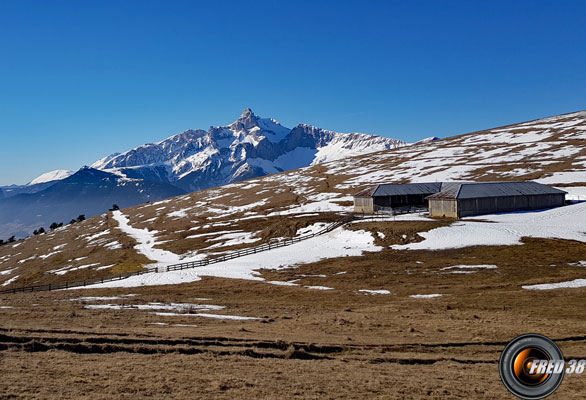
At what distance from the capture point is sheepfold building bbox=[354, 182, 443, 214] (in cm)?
8494

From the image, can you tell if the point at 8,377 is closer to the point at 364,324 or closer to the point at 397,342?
the point at 397,342

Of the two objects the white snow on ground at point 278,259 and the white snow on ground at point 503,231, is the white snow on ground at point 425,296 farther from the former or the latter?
the white snow on ground at point 503,231

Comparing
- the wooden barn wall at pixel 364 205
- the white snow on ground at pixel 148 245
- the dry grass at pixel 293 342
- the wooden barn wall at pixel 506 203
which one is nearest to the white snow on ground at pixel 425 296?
the dry grass at pixel 293 342

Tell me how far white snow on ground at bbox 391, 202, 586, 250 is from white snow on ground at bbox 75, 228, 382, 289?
7148 millimetres

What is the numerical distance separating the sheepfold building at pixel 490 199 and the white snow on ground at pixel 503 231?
13.9ft

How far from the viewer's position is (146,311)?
26.8 m

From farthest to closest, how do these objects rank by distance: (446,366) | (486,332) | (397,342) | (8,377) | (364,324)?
(364,324) < (486,332) < (397,342) < (446,366) < (8,377)

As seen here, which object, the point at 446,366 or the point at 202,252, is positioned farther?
the point at 202,252

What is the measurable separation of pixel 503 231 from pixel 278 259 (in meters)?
33.8

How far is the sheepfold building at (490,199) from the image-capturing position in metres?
70.0

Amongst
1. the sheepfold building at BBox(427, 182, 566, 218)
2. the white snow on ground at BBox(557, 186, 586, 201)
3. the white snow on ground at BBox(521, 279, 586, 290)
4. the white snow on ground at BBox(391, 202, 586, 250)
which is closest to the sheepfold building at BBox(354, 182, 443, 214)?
the sheepfold building at BBox(427, 182, 566, 218)

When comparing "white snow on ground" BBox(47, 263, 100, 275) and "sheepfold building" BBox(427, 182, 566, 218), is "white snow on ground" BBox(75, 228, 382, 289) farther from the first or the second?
"white snow on ground" BBox(47, 263, 100, 275)

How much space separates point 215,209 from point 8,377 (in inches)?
4548

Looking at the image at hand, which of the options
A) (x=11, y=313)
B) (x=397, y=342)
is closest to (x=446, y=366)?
(x=397, y=342)
